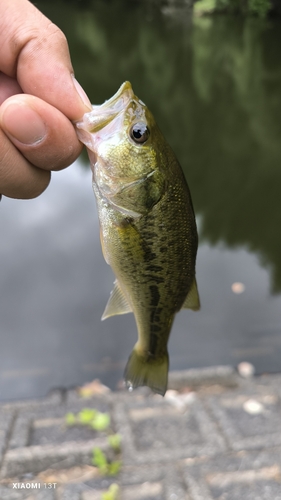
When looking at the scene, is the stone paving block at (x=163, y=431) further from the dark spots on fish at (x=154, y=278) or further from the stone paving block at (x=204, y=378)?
the dark spots on fish at (x=154, y=278)

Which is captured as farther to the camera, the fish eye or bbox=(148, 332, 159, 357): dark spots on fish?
bbox=(148, 332, 159, 357): dark spots on fish

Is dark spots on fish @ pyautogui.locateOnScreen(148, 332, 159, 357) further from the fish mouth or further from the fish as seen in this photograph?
the fish mouth

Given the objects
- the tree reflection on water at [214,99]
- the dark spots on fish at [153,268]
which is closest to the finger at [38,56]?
the dark spots on fish at [153,268]

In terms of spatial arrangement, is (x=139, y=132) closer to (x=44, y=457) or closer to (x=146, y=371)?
(x=146, y=371)

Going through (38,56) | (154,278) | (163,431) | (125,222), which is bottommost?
(163,431)

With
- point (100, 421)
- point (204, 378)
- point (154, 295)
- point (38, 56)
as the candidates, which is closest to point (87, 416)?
point (100, 421)

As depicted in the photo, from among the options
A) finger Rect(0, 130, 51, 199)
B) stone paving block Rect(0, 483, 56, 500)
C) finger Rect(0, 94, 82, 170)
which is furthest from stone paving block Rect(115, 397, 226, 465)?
finger Rect(0, 94, 82, 170)

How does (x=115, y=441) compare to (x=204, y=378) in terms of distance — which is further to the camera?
(x=204, y=378)
